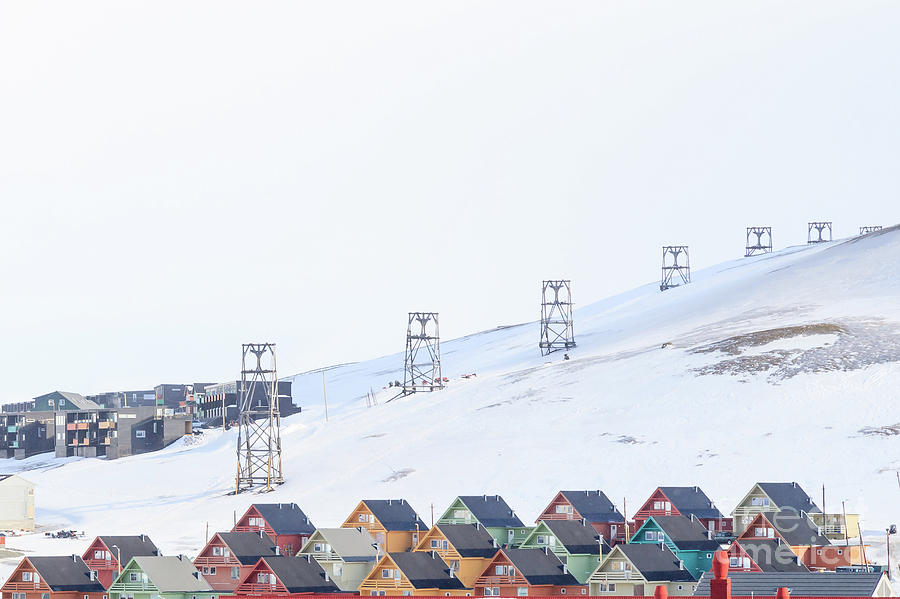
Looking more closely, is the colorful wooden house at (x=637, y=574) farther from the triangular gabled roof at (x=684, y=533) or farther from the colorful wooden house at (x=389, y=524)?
the colorful wooden house at (x=389, y=524)

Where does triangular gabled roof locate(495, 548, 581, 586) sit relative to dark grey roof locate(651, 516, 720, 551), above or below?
below

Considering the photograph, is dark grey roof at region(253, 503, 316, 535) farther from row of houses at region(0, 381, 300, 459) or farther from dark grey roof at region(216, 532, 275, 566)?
row of houses at region(0, 381, 300, 459)

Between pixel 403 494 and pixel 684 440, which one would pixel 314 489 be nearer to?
pixel 403 494

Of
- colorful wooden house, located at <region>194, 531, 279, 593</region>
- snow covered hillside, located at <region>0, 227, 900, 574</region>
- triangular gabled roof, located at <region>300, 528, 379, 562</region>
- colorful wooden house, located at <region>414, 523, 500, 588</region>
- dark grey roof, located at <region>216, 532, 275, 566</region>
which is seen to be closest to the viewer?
colorful wooden house, located at <region>414, 523, 500, 588</region>

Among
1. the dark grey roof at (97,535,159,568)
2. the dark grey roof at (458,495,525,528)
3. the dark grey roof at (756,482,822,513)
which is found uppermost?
the dark grey roof at (756,482,822,513)

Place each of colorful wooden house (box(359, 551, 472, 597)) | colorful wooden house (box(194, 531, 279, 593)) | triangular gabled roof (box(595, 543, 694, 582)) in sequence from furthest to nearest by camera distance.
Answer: colorful wooden house (box(194, 531, 279, 593)) < colorful wooden house (box(359, 551, 472, 597)) < triangular gabled roof (box(595, 543, 694, 582))

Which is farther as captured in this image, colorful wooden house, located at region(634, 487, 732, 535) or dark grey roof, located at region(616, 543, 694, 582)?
colorful wooden house, located at region(634, 487, 732, 535)

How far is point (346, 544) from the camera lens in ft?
230

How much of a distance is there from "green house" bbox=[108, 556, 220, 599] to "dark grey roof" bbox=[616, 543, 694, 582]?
17406 mm

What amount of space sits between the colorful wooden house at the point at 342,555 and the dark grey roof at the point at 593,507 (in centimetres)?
1331

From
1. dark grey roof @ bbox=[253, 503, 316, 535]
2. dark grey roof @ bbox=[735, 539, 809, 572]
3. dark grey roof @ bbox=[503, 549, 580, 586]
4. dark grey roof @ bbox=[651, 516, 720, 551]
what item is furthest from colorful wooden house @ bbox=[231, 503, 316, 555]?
dark grey roof @ bbox=[735, 539, 809, 572]

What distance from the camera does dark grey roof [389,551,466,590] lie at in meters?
62.3

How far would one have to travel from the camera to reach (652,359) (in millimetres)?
135750

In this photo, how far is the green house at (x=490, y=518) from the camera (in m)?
76.2
